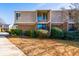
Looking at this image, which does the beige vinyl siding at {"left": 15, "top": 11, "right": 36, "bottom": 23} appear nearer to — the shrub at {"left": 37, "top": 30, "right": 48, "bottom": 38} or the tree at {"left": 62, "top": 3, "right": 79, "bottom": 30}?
the shrub at {"left": 37, "top": 30, "right": 48, "bottom": 38}

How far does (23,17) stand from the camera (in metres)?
4.81

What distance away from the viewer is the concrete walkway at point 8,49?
453cm

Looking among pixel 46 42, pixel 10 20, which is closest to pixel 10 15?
pixel 10 20

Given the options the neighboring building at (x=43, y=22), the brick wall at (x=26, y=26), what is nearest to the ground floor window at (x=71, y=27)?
the neighboring building at (x=43, y=22)

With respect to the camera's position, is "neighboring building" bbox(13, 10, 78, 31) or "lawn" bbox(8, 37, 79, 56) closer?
"lawn" bbox(8, 37, 79, 56)

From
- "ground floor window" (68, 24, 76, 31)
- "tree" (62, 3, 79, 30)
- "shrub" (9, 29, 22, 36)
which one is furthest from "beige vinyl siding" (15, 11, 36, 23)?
"ground floor window" (68, 24, 76, 31)

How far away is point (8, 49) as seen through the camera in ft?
15.0

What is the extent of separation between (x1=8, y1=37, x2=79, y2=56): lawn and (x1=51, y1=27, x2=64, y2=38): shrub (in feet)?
0.33

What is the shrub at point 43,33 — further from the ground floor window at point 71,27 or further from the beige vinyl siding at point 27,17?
the ground floor window at point 71,27

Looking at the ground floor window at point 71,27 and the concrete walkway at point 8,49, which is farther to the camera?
the ground floor window at point 71,27

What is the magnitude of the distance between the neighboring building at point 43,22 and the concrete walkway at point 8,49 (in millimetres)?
329

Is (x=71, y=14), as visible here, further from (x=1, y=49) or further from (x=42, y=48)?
(x=1, y=49)

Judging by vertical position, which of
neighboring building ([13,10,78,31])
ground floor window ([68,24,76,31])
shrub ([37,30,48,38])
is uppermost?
neighboring building ([13,10,78,31])

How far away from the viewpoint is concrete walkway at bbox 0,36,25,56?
14.9 feet
